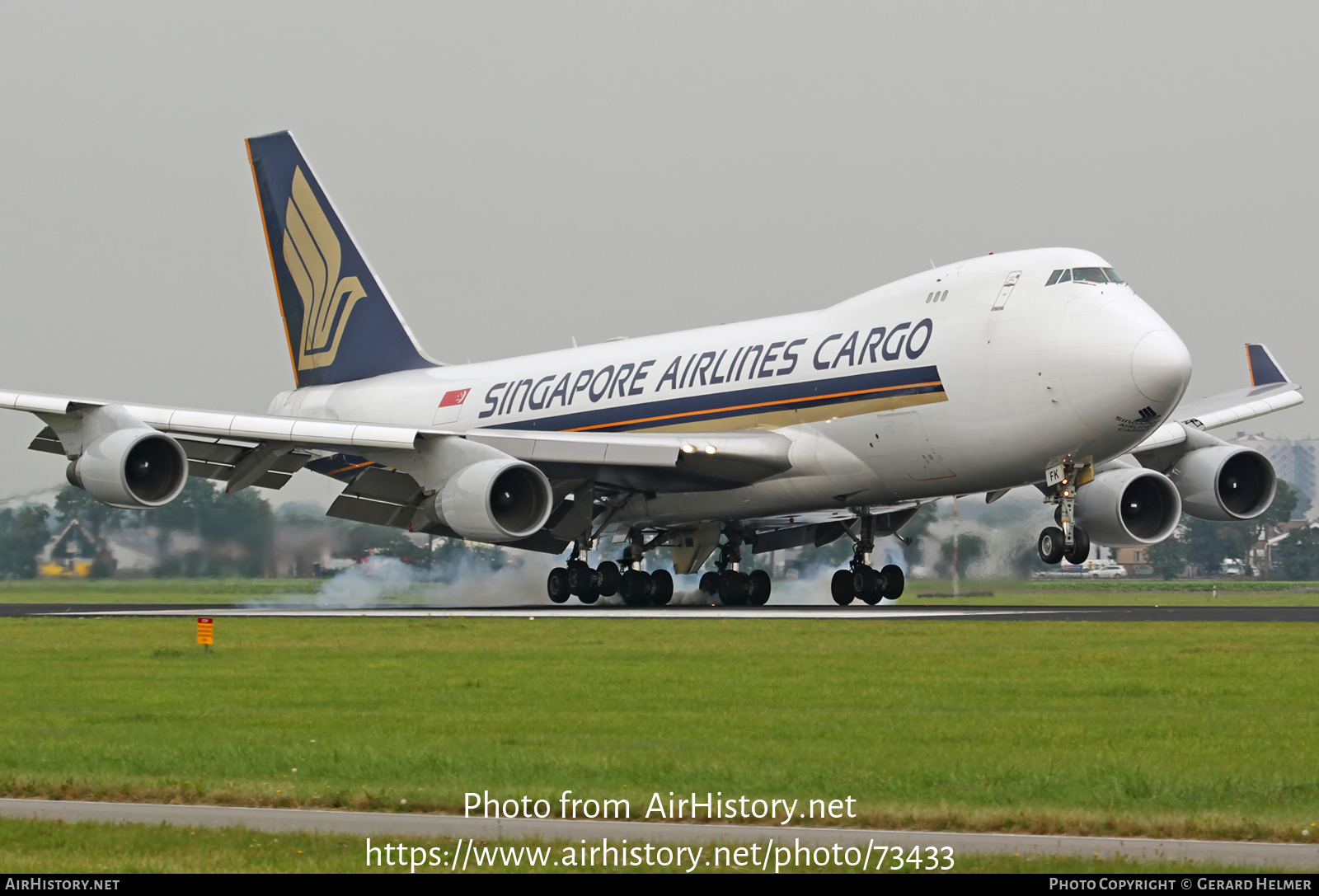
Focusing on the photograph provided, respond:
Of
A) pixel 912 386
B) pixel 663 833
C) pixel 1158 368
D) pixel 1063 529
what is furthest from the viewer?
pixel 912 386

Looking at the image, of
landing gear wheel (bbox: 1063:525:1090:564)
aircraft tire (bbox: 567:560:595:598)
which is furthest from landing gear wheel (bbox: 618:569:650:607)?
Answer: landing gear wheel (bbox: 1063:525:1090:564)

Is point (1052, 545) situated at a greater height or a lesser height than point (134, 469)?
lesser

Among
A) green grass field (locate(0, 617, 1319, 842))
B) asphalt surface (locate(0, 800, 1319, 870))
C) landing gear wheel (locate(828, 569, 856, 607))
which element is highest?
landing gear wheel (locate(828, 569, 856, 607))

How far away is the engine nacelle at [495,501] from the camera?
33.5m

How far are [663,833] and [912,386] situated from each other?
24220 mm

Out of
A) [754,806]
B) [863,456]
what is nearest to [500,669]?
[754,806]

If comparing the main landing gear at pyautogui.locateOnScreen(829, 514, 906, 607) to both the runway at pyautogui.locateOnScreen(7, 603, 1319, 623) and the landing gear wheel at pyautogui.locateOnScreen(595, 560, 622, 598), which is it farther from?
the landing gear wheel at pyautogui.locateOnScreen(595, 560, 622, 598)

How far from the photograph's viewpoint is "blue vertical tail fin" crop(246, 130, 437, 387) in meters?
47.0

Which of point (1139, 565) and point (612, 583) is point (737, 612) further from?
point (1139, 565)

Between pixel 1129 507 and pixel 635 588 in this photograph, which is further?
pixel 635 588

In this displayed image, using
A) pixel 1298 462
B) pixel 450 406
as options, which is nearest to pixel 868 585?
pixel 450 406

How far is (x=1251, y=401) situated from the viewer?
42.2m

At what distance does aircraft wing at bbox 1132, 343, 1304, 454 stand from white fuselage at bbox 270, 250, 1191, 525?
7.19 metres
